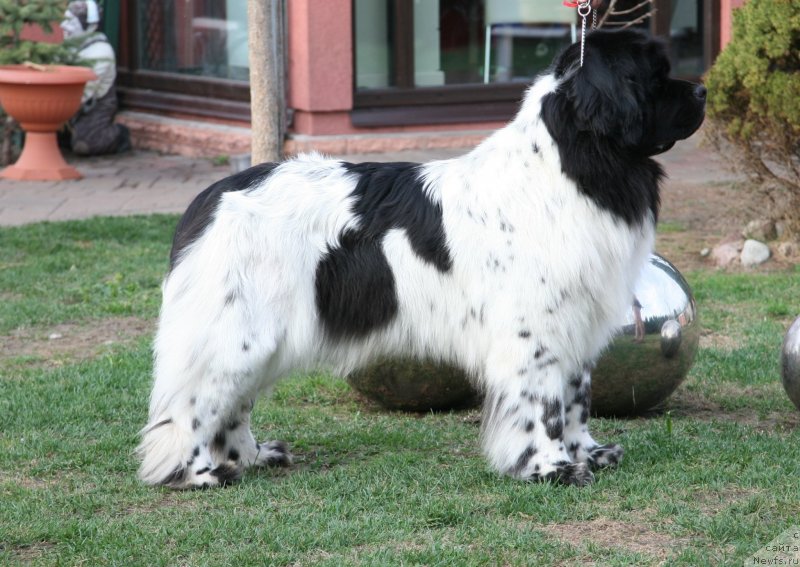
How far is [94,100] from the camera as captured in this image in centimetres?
1395

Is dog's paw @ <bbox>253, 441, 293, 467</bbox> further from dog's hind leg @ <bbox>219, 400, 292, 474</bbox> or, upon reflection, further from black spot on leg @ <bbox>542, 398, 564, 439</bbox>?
black spot on leg @ <bbox>542, 398, 564, 439</bbox>

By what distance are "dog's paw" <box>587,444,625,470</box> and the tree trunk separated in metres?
4.31

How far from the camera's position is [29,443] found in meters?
5.36

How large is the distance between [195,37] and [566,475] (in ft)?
35.6

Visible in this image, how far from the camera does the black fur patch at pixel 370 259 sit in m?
4.66

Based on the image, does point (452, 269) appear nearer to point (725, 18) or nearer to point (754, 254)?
point (754, 254)

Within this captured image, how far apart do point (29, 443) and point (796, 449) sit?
11.1ft

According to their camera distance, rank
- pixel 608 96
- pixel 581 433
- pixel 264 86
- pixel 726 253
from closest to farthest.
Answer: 1. pixel 608 96
2. pixel 581 433
3. pixel 264 86
4. pixel 726 253

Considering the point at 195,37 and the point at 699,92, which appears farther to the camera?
the point at 195,37

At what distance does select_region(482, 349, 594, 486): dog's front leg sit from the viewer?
464 cm

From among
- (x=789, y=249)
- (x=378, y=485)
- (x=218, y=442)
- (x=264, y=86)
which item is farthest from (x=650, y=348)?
(x=264, y=86)

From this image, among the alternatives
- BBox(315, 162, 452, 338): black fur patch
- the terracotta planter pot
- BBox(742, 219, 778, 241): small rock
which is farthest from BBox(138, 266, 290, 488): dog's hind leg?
the terracotta planter pot

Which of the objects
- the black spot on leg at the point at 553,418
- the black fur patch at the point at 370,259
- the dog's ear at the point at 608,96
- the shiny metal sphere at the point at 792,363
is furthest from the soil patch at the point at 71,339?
the shiny metal sphere at the point at 792,363

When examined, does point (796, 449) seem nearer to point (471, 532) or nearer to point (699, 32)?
point (471, 532)
